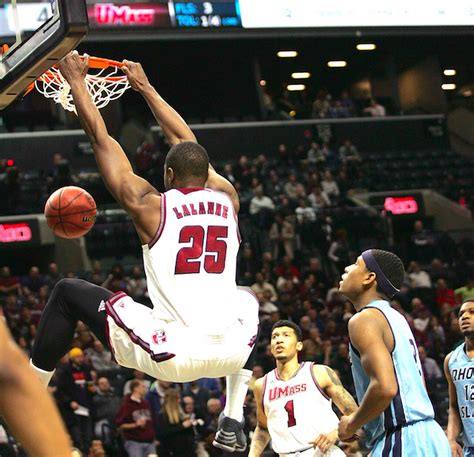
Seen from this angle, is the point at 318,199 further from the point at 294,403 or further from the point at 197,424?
the point at 294,403

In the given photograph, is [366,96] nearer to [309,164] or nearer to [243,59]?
[243,59]

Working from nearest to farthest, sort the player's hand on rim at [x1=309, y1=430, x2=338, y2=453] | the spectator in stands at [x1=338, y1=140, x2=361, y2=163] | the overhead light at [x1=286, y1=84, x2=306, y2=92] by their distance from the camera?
the player's hand on rim at [x1=309, y1=430, x2=338, y2=453]
the spectator in stands at [x1=338, y1=140, x2=361, y2=163]
the overhead light at [x1=286, y1=84, x2=306, y2=92]

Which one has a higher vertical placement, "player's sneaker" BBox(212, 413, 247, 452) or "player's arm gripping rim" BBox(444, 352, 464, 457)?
"player's sneaker" BBox(212, 413, 247, 452)

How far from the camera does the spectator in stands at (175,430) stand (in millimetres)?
11258

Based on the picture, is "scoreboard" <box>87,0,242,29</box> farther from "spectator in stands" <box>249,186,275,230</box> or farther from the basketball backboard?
the basketball backboard

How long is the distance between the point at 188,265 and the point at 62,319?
0.76m

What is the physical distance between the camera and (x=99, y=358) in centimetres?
1298

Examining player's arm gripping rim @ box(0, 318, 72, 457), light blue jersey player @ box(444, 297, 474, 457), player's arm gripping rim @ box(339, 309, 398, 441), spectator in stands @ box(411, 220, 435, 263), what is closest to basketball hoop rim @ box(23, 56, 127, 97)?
player's arm gripping rim @ box(339, 309, 398, 441)

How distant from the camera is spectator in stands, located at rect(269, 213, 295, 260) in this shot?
698 inches

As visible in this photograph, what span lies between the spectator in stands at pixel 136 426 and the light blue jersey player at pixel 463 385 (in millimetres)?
4470

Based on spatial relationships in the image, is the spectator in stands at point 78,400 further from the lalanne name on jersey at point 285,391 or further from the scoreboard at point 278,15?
the scoreboard at point 278,15

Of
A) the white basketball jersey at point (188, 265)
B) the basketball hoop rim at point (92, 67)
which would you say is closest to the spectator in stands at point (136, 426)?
the basketball hoop rim at point (92, 67)

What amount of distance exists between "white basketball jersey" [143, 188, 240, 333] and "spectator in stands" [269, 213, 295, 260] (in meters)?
12.8

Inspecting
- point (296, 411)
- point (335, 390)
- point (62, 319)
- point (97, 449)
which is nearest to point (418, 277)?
point (97, 449)
